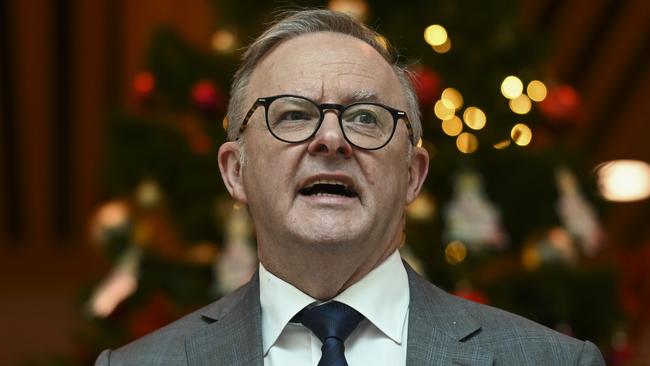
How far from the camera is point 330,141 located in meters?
1.89

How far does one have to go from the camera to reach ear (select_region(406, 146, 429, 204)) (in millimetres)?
2092

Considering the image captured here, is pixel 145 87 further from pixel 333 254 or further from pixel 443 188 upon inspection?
pixel 333 254

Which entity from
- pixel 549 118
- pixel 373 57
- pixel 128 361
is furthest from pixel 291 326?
pixel 549 118

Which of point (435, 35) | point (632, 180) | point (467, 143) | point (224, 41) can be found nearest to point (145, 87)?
point (224, 41)

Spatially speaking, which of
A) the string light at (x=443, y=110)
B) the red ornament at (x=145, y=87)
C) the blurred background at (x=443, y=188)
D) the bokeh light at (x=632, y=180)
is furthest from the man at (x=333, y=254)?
the bokeh light at (x=632, y=180)

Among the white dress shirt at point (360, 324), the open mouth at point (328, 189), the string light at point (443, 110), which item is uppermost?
the open mouth at point (328, 189)

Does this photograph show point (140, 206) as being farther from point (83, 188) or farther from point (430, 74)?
point (83, 188)

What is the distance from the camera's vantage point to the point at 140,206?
4098 mm

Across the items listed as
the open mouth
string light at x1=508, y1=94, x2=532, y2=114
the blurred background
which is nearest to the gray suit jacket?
the open mouth

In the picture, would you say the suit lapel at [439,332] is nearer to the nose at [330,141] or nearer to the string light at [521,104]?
the nose at [330,141]

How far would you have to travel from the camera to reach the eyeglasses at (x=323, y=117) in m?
1.93

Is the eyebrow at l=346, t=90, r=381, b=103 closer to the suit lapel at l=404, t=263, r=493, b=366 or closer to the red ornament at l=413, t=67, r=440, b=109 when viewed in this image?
the suit lapel at l=404, t=263, r=493, b=366

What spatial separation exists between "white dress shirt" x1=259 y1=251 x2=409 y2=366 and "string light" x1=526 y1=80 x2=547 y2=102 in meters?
2.00

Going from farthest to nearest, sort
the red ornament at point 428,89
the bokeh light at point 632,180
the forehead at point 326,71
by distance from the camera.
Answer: the bokeh light at point 632,180 → the red ornament at point 428,89 → the forehead at point 326,71
